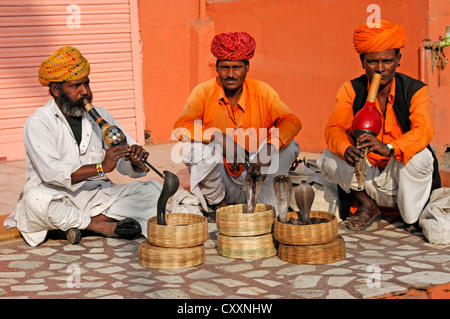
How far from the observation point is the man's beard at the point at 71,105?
18.4 ft

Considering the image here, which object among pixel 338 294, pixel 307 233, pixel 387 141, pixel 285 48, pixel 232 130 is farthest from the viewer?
pixel 285 48

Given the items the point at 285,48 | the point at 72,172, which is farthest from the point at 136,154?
the point at 285,48

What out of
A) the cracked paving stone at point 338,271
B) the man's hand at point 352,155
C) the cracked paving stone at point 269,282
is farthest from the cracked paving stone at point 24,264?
the man's hand at point 352,155

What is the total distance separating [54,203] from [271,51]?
437 centimetres

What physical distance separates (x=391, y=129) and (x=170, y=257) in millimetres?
1985

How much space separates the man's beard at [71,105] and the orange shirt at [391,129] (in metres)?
1.80

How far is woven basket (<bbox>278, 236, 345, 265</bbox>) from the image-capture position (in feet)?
16.2

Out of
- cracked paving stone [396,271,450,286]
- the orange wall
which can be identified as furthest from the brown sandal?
the orange wall

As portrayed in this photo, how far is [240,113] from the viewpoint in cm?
616

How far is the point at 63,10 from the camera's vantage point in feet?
29.4

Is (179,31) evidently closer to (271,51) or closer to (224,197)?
(271,51)

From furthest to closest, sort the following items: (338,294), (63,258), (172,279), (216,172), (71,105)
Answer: (216,172), (71,105), (63,258), (172,279), (338,294)

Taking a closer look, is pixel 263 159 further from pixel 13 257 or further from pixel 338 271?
pixel 13 257

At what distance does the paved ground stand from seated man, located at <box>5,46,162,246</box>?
6.1 inches
